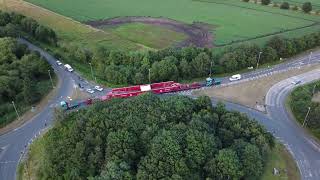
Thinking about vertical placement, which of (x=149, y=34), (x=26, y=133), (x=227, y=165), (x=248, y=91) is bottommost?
(x=26, y=133)

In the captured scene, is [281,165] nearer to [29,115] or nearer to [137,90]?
[137,90]

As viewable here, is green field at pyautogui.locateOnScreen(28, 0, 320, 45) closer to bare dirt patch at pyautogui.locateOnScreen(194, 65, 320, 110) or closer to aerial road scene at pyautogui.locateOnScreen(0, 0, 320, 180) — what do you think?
aerial road scene at pyautogui.locateOnScreen(0, 0, 320, 180)

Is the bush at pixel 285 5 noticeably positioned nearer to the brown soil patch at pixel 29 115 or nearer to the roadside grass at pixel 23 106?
the roadside grass at pixel 23 106

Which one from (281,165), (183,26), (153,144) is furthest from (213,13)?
(153,144)

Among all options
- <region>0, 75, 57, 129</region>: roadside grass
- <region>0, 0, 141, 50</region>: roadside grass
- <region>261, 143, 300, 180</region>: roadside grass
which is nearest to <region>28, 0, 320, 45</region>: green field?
<region>0, 0, 141, 50</region>: roadside grass

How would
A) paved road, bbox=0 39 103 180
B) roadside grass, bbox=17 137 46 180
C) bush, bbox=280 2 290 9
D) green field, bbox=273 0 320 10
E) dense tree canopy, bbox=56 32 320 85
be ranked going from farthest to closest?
1. green field, bbox=273 0 320 10
2. bush, bbox=280 2 290 9
3. dense tree canopy, bbox=56 32 320 85
4. paved road, bbox=0 39 103 180
5. roadside grass, bbox=17 137 46 180

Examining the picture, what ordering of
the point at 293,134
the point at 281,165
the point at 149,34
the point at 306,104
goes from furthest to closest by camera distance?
the point at 149,34, the point at 306,104, the point at 293,134, the point at 281,165
